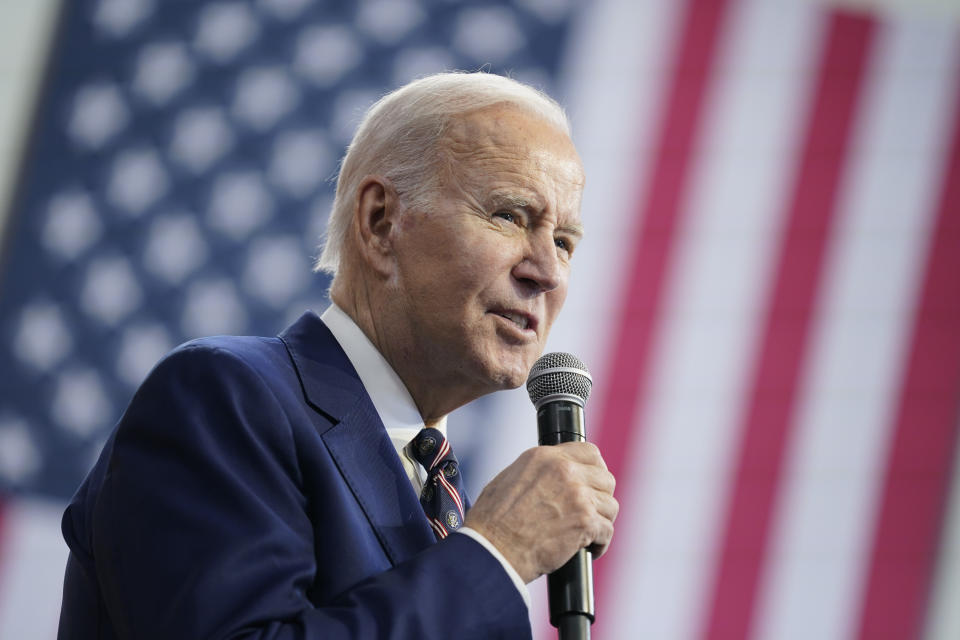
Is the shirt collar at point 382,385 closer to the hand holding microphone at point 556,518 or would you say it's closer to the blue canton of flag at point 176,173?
the hand holding microphone at point 556,518

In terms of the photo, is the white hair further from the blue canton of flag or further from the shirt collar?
the blue canton of flag

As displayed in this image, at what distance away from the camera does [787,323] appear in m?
5.17

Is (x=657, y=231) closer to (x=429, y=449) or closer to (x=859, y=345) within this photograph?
(x=859, y=345)

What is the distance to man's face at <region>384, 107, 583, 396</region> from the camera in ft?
4.89

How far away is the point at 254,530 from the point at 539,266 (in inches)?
22.2

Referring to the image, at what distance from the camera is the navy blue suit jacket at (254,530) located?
3.63 feet

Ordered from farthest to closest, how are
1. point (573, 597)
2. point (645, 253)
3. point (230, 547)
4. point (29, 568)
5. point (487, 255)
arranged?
point (645, 253) < point (29, 568) < point (487, 255) < point (573, 597) < point (230, 547)

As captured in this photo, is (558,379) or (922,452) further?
(922,452)

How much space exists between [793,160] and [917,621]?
2162 millimetres

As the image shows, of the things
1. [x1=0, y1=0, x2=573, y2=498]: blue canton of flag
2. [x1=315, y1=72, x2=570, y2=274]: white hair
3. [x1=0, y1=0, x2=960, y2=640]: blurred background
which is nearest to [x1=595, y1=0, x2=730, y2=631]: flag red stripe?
[x1=0, y1=0, x2=960, y2=640]: blurred background

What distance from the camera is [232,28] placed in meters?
5.84

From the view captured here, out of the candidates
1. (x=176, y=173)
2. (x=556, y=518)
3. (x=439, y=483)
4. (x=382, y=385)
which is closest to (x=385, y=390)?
(x=382, y=385)

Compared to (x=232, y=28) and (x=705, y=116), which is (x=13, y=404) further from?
(x=705, y=116)

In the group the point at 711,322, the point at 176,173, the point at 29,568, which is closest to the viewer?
the point at 29,568
